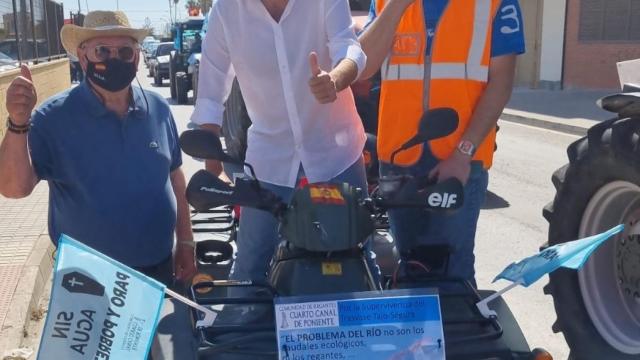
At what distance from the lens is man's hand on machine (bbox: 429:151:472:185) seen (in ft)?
9.48

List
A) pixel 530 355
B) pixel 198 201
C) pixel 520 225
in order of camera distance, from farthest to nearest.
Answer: pixel 520 225 < pixel 198 201 < pixel 530 355

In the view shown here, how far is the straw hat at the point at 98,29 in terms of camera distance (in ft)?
10.8

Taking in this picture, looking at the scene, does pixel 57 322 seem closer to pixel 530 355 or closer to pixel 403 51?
pixel 530 355

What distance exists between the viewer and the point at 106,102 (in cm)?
341

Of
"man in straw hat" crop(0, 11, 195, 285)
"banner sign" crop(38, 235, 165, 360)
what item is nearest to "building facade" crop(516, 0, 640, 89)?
"man in straw hat" crop(0, 11, 195, 285)

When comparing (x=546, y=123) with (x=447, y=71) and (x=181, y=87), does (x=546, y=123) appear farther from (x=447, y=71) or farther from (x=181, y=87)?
(x=447, y=71)

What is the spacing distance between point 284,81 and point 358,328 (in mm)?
1126

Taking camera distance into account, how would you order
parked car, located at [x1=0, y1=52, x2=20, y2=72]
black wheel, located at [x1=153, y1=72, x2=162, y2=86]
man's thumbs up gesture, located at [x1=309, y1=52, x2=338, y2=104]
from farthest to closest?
black wheel, located at [x1=153, y1=72, x2=162, y2=86]
parked car, located at [x1=0, y1=52, x2=20, y2=72]
man's thumbs up gesture, located at [x1=309, y1=52, x2=338, y2=104]

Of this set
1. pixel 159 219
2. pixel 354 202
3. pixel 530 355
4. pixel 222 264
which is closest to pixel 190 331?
pixel 354 202

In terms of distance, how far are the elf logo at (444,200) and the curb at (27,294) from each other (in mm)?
3055

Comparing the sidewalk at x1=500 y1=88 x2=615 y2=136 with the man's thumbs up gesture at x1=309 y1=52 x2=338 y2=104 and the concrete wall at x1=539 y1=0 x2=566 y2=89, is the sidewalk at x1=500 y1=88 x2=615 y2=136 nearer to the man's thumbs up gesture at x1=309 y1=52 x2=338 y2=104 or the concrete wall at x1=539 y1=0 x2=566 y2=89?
the concrete wall at x1=539 y1=0 x2=566 y2=89

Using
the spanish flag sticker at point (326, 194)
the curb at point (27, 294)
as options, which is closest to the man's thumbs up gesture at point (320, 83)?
the spanish flag sticker at point (326, 194)

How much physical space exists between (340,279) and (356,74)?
2.66ft

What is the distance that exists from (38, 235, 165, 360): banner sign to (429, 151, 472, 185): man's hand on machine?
1.27 meters
